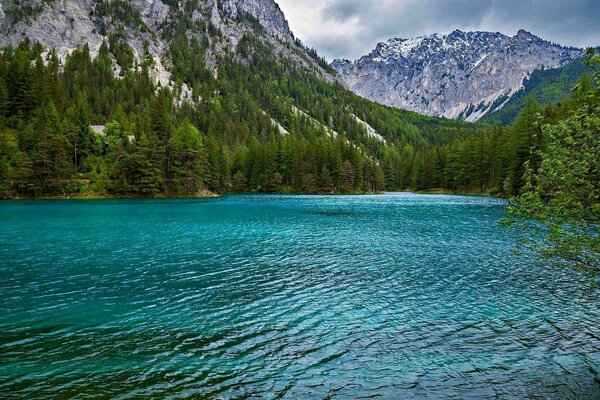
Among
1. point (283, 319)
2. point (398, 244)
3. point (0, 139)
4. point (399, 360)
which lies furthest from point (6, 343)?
point (0, 139)

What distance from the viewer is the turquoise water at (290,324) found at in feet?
34.9

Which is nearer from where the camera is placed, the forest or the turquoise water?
the turquoise water

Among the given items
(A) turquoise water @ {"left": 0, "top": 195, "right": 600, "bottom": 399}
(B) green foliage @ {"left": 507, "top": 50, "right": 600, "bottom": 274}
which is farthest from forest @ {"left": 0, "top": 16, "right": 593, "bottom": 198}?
(B) green foliage @ {"left": 507, "top": 50, "right": 600, "bottom": 274}

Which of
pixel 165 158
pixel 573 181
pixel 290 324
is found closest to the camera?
A: pixel 573 181

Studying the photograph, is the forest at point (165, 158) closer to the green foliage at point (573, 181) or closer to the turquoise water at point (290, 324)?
the turquoise water at point (290, 324)

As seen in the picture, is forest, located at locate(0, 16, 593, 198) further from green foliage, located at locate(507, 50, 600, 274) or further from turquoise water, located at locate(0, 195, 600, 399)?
green foliage, located at locate(507, 50, 600, 274)

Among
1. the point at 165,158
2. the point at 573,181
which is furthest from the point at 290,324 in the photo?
the point at 165,158

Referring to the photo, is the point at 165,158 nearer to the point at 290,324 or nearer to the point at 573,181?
the point at 290,324

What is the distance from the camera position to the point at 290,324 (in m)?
15.4

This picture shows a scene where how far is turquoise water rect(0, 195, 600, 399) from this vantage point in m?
10.6

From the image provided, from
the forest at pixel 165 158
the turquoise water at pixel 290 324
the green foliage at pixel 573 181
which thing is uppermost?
the forest at pixel 165 158

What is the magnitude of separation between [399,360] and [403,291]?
8.46 meters

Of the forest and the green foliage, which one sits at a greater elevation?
the forest

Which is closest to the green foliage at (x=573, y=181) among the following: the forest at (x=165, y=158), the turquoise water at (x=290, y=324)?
the turquoise water at (x=290, y=324)
